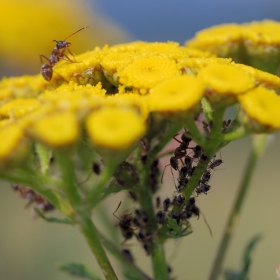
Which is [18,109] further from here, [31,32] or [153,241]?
[31,32]

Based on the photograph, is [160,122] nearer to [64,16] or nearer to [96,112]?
[96,112]

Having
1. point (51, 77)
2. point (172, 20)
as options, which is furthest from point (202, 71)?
point (172, 20)

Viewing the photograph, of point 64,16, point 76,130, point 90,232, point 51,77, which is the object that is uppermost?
point 64,16

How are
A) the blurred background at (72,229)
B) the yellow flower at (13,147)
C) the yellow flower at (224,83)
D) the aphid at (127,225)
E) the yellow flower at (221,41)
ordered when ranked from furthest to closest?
the blurred background at (72,229), the yellow flower at (221,41), the aphid at (127,225), the yellow flower at (224,83), the yellow flower at (13,147)

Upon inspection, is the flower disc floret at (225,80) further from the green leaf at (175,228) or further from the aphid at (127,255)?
the aphid at (127,255)

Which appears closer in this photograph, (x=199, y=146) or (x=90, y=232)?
(x=90, y=232)

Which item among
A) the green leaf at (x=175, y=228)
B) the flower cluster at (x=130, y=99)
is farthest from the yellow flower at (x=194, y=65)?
the green leaf at (x=175, y=228)

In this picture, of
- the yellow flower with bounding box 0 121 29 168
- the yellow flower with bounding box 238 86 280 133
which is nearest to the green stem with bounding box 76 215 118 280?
the yellow flower with bounding box 0 121 29 168

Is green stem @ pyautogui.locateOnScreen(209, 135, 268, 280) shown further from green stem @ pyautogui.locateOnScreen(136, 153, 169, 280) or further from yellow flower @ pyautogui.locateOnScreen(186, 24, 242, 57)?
yellow flower @ pyautogui.locateOnScreen(186, 24, 242, 57)
